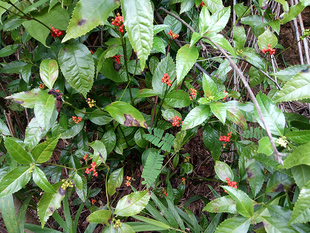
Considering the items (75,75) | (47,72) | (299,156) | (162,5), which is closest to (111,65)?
(75,75)

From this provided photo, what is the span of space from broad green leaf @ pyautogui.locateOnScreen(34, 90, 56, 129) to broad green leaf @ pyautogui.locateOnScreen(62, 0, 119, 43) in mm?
420

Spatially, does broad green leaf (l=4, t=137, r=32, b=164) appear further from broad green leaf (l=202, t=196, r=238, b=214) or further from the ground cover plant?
broad green leaf (l=202, t=196, r=238, b=214)

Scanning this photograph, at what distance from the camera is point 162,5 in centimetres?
158

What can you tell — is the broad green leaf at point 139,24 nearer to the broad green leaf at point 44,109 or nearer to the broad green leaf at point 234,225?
the broad green leaf at point 44,109

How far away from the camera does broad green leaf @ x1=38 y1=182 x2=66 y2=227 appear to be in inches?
42.4

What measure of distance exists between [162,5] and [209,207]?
1.49 m

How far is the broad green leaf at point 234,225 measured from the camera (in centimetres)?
86

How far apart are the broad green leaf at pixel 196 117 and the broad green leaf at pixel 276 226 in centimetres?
52

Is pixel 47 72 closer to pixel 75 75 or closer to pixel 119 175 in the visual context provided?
pixel 75 75

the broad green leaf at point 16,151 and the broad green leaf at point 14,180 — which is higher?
the broad green leaf at point 16,151

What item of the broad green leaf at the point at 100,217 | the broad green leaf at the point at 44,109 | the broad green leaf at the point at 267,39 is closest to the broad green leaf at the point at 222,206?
the broad green leaf at the point at 100,217

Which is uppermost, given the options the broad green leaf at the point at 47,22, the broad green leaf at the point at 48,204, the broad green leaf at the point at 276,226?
the broad green leaf at the point at 47,22

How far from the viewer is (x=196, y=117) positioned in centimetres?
100

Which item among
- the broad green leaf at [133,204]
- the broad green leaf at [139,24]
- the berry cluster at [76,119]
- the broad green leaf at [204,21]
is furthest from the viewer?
the berry cluster at [76,119]
